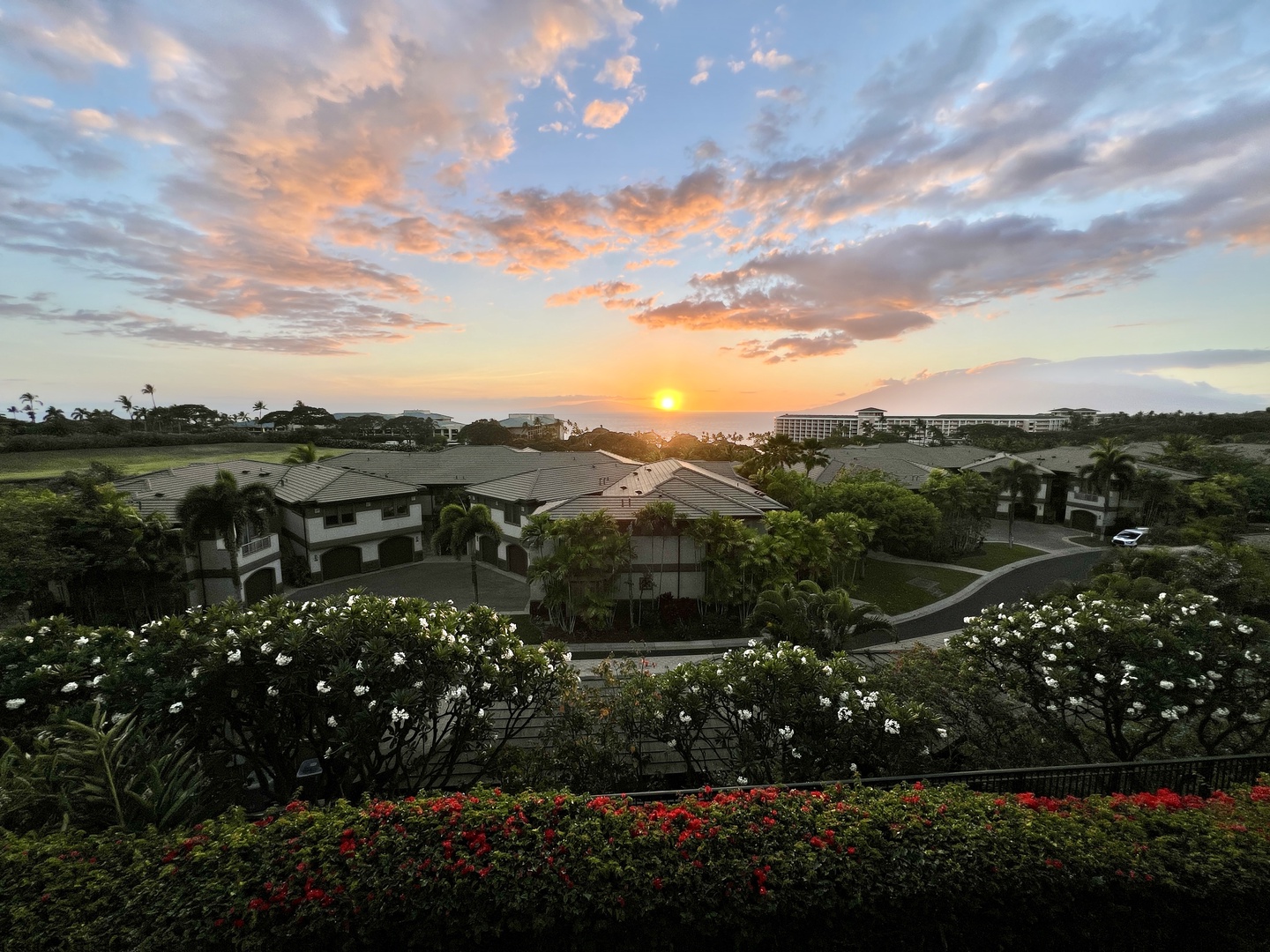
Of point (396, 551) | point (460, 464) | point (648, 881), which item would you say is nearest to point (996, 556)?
point (648, 881)

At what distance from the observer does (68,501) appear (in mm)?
21500

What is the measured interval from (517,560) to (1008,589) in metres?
32.4

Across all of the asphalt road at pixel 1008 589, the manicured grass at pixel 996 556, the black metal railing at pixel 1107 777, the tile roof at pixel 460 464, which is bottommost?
the asphalt road at pixel 1008 589

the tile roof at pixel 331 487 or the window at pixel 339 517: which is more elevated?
the tile roof at pixel 331 487

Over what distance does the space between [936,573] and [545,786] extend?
114 feet

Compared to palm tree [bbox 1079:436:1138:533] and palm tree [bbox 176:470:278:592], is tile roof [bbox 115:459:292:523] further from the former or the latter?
palm tree [bbox 1079:436:1138:533]

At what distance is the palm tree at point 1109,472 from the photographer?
44094 mm

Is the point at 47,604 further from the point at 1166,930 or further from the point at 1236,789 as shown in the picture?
the point at 1236,789

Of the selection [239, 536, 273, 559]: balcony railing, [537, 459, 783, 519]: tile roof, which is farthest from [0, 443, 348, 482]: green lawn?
[537, 459, 783, 519]: tile roof

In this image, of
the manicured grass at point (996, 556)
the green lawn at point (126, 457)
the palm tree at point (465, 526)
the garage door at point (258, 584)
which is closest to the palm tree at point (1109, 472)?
the manicured grass at point (996, 556)

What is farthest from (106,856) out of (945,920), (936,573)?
(936,573)

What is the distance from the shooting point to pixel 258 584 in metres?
28.6

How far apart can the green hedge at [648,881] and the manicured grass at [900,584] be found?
24151 millimetres

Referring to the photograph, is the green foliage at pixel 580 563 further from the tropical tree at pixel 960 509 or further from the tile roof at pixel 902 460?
the tile roof at pixel 902 460
